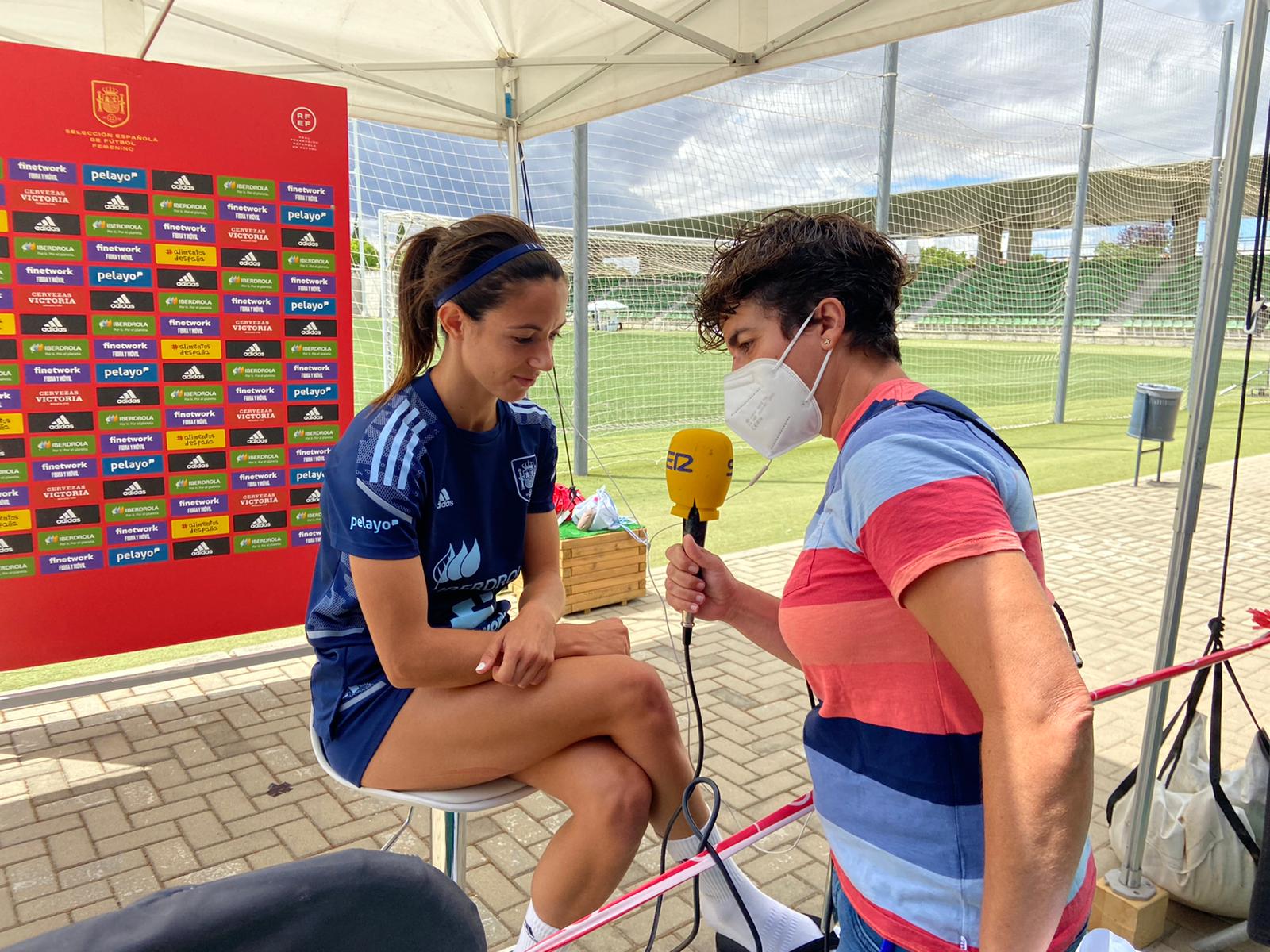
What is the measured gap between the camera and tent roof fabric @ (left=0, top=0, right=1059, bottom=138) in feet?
11.0

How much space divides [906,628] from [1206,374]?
155 centimetres

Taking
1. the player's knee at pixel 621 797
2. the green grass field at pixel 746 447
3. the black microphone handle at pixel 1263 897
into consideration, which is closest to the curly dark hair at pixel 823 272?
the player's knee at pixel 621 797

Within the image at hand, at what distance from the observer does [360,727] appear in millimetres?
1603

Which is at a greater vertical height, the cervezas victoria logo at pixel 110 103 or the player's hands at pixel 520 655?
the cervezas victoria logo at pixel 110 103

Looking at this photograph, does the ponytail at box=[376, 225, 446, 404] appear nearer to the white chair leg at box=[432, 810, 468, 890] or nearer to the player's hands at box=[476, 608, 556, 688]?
the player's hands at box=[476, 608, 556, 688]

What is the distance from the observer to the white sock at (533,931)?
158 cm

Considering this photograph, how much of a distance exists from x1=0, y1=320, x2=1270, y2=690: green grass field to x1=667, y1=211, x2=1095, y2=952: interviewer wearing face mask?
412 centimetres

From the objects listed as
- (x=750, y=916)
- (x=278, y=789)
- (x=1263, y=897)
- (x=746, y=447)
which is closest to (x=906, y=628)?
(x=750, y=916)

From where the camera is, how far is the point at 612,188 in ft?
30.7

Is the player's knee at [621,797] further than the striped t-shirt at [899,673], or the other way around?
the player's knee at [621,797]

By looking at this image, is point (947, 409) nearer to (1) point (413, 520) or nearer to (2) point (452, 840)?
(1) point (413, 520)

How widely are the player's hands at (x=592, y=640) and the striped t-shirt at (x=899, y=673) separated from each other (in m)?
0.65

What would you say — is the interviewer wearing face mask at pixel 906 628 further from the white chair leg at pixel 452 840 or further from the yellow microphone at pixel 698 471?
the white chair leg at pixel 452 840

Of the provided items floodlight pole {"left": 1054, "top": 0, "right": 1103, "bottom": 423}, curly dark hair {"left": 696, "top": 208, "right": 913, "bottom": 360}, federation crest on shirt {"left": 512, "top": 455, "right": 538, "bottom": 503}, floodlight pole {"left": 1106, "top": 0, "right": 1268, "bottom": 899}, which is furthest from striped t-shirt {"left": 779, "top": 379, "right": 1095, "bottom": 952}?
floodlight pole {"left": 1054, "top": 0, "right": 1103, "bottom": 423}
